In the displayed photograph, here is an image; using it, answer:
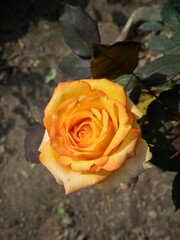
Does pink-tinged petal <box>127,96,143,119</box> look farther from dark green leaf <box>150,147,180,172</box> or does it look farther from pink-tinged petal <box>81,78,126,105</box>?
dark green leaf <box>150,147,180,172</box>

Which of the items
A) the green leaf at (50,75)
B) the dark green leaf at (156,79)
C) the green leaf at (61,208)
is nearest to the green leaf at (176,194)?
the dark green leaf at (156,79)

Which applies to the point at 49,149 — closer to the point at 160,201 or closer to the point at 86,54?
the point at 86,54

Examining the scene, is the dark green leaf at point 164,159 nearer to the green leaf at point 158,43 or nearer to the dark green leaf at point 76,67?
the dark green leaf at point 76,67

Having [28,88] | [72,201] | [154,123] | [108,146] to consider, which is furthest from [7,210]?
[108,146]

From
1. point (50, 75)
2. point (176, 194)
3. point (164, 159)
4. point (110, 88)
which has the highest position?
point (110, 88)

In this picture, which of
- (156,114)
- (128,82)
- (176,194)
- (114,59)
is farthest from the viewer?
(176,194)

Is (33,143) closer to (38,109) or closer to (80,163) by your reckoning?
(38,109)

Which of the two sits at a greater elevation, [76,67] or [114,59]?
[114,59]

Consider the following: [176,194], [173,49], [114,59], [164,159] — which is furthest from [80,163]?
[176,194]
